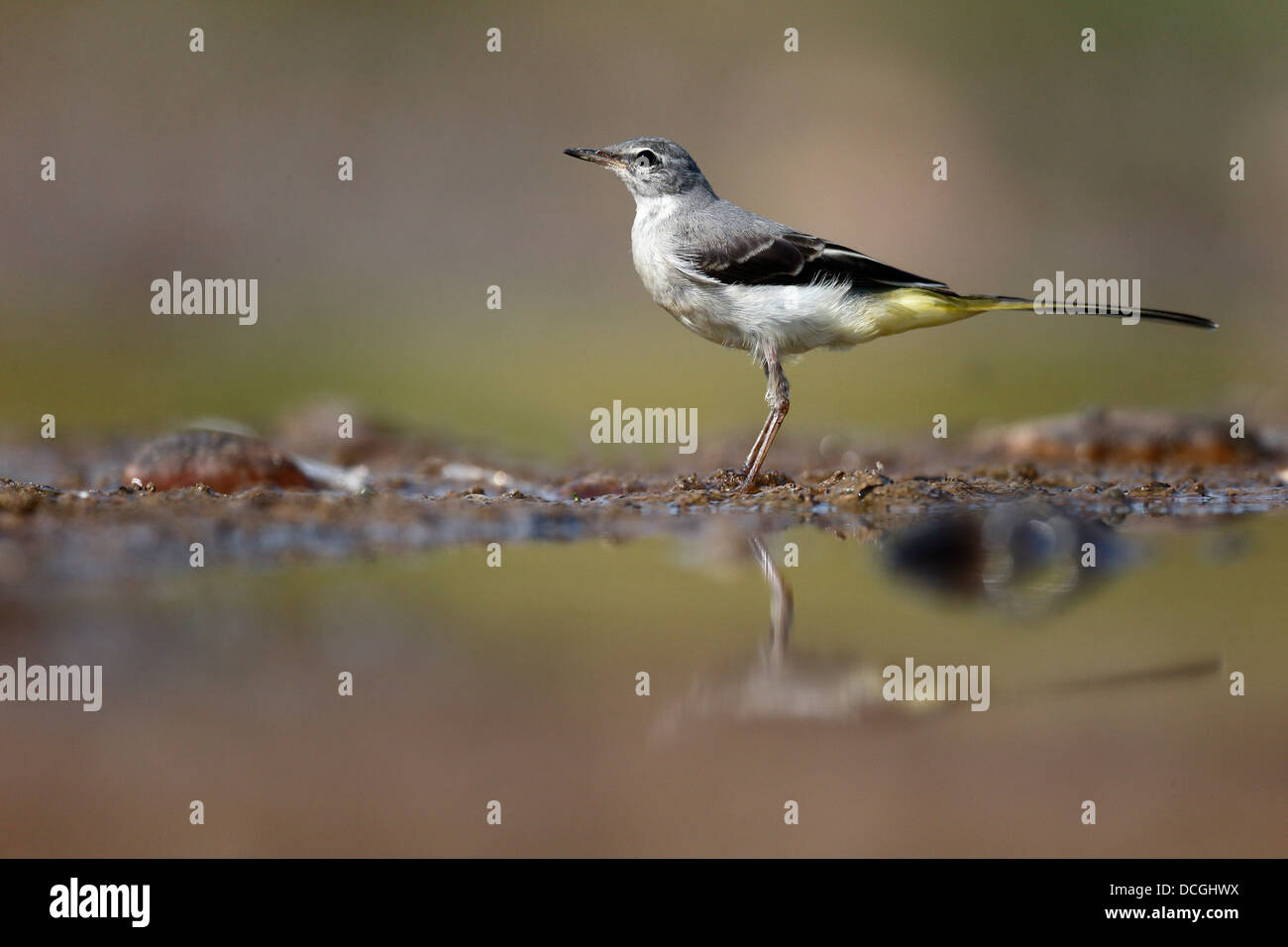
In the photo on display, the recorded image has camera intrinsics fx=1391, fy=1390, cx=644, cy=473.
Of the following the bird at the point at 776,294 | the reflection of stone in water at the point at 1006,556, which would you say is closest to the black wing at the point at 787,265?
the bird at the point at 776,294

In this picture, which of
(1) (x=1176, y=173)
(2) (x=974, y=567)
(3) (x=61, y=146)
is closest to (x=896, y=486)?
(2) (x=974, y=567)

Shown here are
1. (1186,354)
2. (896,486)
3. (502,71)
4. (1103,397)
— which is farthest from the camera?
(502,71)

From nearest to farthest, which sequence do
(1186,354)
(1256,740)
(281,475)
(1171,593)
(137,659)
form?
(1256,740), (137,659), (1171,593), (281,475), (1186,354)

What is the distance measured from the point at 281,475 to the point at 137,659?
3387mm

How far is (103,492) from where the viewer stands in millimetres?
7391

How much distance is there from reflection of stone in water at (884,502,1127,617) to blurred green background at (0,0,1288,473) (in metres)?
11.7

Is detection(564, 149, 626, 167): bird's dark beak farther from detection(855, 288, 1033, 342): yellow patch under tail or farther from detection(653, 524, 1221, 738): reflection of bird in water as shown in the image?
detection(653, 524, 1221, 738): reflection of bird in water

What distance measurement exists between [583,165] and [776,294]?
49.4ft

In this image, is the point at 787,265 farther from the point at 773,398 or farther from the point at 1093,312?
the point at 1093,312

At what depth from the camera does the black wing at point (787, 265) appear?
798 cm

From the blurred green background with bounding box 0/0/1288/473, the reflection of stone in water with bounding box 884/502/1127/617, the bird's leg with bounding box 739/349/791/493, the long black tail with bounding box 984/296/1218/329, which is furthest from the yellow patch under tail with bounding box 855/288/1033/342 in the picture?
the blurred green background with bounding box 0/0/1288/473

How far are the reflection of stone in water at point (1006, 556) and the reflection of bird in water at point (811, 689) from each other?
1.11 meters

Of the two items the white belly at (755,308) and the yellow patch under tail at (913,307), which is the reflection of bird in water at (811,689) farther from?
the yellow patch under tail at (913,307)

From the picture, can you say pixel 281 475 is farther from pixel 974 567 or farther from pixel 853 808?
pixel 853 808
